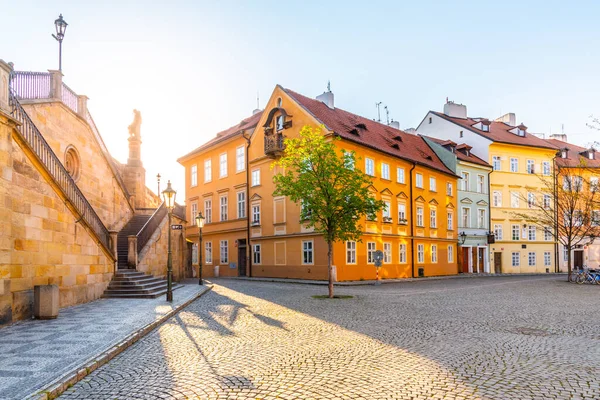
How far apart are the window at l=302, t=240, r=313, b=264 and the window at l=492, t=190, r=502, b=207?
24.2 meters

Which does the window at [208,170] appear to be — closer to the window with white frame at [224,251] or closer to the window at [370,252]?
the window with white frame at [224,251]

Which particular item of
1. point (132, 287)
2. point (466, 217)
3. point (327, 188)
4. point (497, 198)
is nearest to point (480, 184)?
point (497, 198)

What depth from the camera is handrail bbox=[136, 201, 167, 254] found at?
69.3 ft

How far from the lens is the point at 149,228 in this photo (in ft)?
74.0

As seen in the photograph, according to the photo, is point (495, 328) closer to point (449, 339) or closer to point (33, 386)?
point (449, 339)

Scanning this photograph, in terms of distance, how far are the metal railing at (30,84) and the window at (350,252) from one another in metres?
18.0

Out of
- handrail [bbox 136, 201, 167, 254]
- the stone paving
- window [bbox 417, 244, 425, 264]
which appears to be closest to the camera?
the stone paving

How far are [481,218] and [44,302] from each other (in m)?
40.9

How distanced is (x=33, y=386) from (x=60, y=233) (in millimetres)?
8759

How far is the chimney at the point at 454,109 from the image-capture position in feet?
168

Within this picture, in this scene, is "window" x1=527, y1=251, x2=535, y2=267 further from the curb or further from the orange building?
the curb

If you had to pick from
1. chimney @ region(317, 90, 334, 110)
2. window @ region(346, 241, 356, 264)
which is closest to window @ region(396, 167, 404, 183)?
chimney @ region(317, 90, 334, 110)

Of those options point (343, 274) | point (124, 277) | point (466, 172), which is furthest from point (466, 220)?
point (124, 277)

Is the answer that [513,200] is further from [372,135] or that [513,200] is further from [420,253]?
[372,135]
